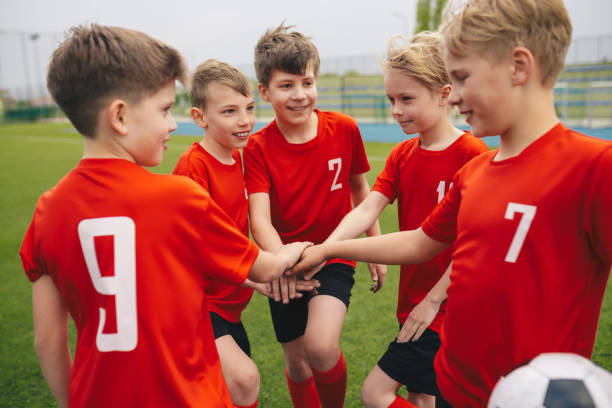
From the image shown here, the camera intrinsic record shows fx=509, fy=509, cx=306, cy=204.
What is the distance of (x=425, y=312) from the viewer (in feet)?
7.13

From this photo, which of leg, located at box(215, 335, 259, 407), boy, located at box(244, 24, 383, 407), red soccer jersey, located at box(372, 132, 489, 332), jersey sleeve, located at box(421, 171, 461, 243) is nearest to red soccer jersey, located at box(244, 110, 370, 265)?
boy, located at box(244, 24, 383, 407)

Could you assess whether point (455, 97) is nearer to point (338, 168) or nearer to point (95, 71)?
point (95, 71)

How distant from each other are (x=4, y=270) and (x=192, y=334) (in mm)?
4749

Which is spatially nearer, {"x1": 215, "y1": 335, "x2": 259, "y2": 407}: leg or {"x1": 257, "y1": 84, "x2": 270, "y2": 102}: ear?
{"x1": 215, "y1": 335, "x2": 259, "y2": 407}: leg

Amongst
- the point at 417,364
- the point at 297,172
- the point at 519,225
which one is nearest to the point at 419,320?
the point at 417,364

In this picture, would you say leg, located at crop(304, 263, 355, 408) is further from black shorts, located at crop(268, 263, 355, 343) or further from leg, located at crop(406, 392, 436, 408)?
leg, located at crop(406, 392, 436, 408)

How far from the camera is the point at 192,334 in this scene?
5.03 feet

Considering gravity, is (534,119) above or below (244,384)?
above

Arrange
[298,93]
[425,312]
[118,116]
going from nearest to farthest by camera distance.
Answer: [118,116] < [425,312] < [298,93]

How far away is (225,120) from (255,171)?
32cm

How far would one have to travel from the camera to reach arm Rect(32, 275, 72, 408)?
60.4 inches

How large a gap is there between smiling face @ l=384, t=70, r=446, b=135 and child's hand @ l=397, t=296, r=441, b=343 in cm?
77

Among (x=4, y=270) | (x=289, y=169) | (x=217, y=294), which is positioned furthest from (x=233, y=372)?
(x=4, y=270)

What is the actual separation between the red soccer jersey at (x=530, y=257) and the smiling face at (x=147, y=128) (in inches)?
37.5
